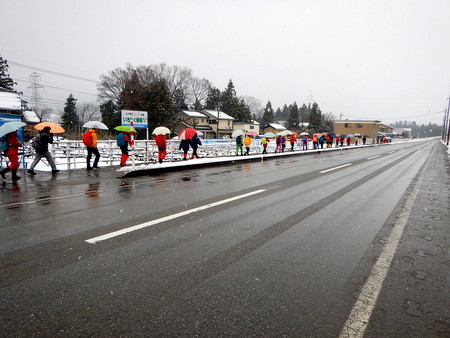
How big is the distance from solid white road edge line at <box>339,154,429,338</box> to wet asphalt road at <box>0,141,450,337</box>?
0.06 m

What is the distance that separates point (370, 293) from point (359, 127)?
92922 millimetres

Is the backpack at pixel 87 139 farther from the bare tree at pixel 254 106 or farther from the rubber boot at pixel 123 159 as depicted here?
the bare tree at pixel 254 106

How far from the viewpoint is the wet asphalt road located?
2307mm

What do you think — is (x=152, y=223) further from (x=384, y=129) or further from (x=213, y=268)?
(x=384, y=129)

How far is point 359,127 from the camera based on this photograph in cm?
8506

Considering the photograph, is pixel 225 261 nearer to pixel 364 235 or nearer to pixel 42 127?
pixel 364 235

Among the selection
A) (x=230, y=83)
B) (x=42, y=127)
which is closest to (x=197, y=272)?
(x=42, y=127)

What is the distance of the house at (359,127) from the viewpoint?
271 feet

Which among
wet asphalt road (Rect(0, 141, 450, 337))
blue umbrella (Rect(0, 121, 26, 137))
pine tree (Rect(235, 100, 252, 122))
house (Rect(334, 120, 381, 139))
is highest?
pine tree (Rect(235, 100, 252, 122))

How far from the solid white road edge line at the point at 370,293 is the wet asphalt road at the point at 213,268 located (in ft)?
0.20

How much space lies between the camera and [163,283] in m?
2.86

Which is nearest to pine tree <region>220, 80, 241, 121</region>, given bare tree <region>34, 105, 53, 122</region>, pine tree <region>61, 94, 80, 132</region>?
pine tree <region>61, 94, 80, 132</region>

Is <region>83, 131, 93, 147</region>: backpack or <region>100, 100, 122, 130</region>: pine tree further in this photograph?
<region>100, 100, 122, 130</region>: pine tree

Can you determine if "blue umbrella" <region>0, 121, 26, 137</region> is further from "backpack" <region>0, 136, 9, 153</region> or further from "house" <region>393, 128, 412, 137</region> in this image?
"house" <region>393, 128, 412, 137</region>
